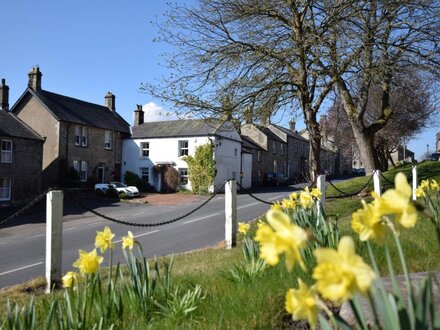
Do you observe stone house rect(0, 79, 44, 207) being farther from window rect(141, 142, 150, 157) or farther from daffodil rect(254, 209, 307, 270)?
daffodil rect(254, 209, 307, 270)

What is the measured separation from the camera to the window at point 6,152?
94.2ft

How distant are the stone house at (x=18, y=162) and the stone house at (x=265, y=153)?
26.7 metres

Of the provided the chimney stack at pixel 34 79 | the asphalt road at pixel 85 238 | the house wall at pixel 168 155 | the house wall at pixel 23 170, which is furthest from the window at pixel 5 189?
the house wall at pixel 168 155

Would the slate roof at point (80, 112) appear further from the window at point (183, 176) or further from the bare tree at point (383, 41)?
the bare tree at point (383, 41)

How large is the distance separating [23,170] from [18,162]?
27.5 inches

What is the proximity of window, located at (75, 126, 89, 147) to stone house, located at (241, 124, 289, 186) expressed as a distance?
2058 centimetres

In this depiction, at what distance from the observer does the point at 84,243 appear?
45.7ft

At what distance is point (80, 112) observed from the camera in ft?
128

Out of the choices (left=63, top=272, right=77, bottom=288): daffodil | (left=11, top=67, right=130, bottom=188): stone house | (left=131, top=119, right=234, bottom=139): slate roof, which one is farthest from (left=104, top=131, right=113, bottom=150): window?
(left=63, top=272, right=77, bottom=288): daffodil

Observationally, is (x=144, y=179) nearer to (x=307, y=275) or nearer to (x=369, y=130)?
→ (x=369, y=130)

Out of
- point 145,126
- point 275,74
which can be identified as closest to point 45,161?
point 145,126

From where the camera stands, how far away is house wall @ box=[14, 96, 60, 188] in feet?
113

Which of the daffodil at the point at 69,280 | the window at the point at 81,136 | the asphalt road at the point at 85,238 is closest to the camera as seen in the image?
the daffodil at the point at 69,280

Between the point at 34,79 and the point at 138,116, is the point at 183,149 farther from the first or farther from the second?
the point at 34,79
